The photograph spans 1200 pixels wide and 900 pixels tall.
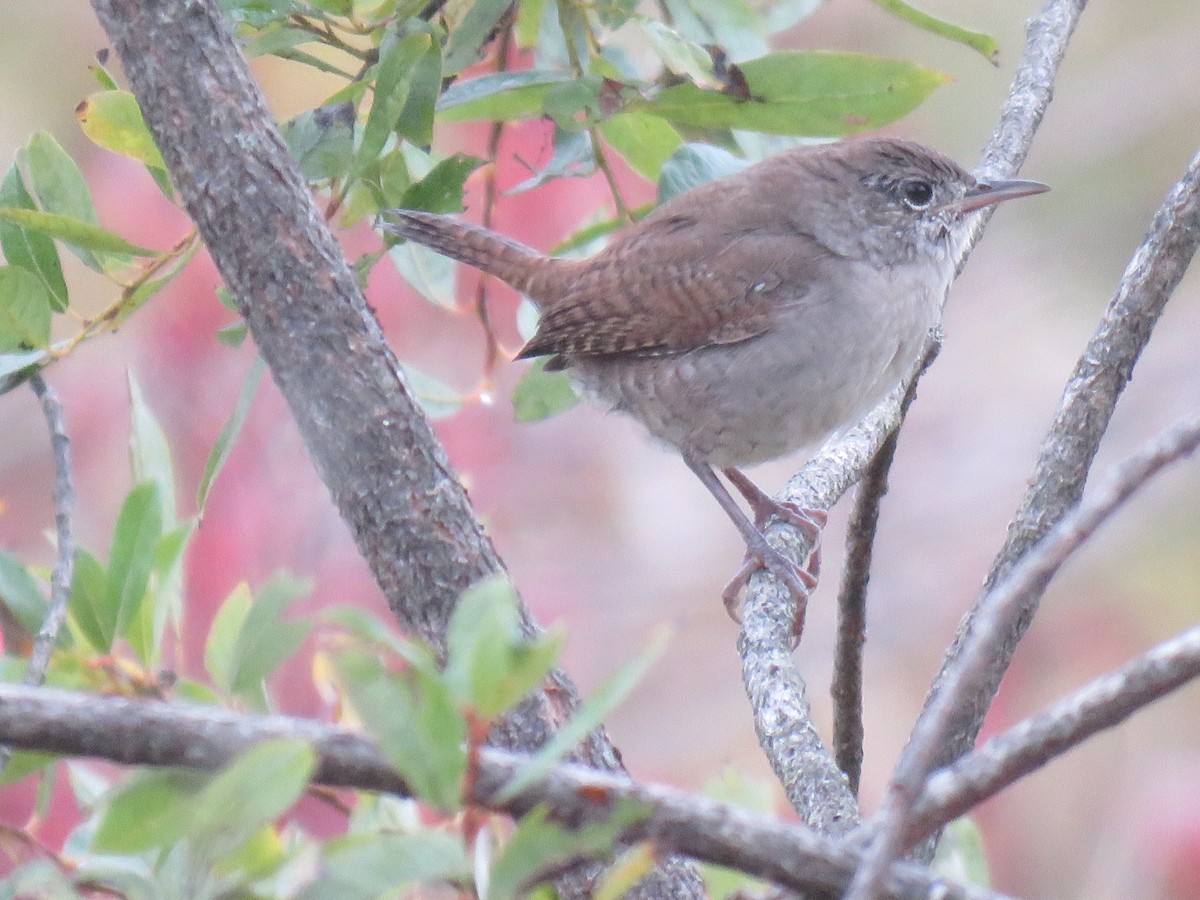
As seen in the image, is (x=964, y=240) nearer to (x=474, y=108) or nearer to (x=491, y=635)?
(x=474, y=108)

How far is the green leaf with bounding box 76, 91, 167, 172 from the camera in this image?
1937mm

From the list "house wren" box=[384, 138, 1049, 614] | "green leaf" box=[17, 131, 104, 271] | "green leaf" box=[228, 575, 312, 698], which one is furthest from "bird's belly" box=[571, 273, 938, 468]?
"green leaf" box=[228, 575, 312, 698]

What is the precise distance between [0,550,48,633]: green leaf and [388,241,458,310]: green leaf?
1072 millimetres

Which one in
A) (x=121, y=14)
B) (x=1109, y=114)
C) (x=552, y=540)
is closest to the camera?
(x=121, y=14)

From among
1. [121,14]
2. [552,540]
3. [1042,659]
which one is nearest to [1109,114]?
[1042,659]

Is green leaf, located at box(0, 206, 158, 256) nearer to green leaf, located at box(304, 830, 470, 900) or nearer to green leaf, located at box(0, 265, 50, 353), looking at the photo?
green leaf, located at box(0, 265, 50, 353)

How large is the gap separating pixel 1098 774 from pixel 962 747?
12.6ft

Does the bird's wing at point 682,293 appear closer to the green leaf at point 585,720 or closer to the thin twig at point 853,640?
the thin twig at point 853,640

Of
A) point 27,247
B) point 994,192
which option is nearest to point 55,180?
point 27,247

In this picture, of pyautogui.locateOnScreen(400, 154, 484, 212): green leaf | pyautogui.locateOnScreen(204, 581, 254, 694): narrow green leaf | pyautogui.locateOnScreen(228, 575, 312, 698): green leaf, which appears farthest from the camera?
pyautogui.locateOnScreen(400, 154, 484, 212): green leaf

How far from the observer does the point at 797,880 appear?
1.02m

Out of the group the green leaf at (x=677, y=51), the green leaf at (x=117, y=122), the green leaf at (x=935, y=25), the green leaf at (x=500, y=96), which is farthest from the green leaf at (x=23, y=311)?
the green leaf at (x=935, y=25)

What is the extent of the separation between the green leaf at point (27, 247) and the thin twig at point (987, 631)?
57.2 inches

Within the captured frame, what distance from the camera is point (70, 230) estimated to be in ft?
6.10
